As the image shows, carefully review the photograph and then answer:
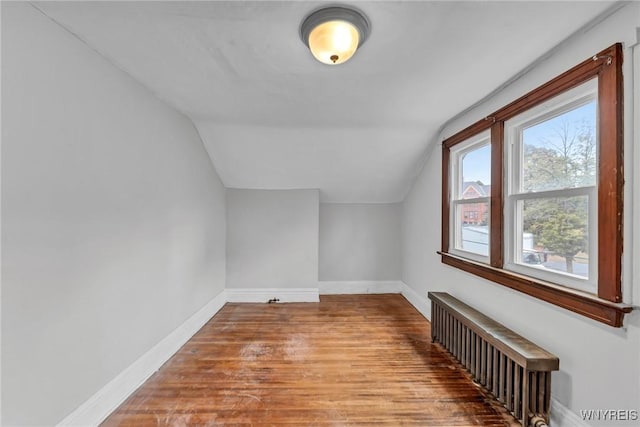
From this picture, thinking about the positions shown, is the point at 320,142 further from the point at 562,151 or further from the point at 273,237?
the point at 562,151

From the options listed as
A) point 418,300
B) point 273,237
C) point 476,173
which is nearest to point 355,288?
point 418,300

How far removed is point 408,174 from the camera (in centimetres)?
369

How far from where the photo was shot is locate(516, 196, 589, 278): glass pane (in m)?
1.48

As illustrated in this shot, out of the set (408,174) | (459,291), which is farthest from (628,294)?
(408,174)

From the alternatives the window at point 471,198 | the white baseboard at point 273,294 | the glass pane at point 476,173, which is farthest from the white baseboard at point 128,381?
the glass pane at point 476,173

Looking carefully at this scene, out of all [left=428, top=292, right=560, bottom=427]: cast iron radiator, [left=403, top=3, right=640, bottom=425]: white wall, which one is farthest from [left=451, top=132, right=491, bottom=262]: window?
[left=428, top=292, right=560, bottom=427]: cast iron radiator

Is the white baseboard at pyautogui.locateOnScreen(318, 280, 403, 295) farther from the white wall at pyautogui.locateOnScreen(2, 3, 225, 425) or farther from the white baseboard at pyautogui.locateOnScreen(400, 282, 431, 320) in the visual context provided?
the white wall at pyautogui.locateOnScreen(2, 3, 225, 425)

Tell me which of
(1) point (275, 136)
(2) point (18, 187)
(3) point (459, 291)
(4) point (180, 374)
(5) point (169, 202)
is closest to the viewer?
(2) point (18, 187)

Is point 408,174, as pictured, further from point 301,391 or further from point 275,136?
point 301,391

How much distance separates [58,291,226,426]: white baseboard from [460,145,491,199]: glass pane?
3.10m

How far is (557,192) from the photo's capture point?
5.28ft

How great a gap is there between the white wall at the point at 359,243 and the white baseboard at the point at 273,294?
476mm

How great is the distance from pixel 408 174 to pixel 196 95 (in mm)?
2782

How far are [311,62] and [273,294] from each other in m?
3.17
